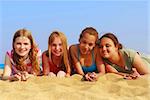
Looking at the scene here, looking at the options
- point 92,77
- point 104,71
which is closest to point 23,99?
point 92,77

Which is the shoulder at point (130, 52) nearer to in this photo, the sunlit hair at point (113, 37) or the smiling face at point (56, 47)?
the sunlit hair at point (113, 37)

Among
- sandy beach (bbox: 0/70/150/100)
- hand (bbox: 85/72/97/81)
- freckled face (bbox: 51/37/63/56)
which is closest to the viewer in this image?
sandy beach (bbox: 0/70/150/100)

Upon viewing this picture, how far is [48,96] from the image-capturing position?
233cm

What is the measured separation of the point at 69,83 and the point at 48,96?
0.54m

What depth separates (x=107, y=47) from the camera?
317 centimetres

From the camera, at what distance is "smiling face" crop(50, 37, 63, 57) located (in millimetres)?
3137

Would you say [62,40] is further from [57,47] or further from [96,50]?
[96,50]

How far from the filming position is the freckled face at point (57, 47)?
3.14 meters

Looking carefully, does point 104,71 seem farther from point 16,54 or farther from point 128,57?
point 16,54

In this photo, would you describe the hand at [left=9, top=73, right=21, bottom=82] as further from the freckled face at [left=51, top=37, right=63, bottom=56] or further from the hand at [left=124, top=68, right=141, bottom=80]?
the hand at [left=124, top=68, right=141, bottom=80]

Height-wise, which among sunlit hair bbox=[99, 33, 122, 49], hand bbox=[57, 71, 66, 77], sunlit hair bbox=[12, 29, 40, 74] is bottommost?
hand bbox=[57, 71, 66, 77]

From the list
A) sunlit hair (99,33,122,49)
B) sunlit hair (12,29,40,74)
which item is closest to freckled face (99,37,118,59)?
sunlit hair (99,33,122,49)

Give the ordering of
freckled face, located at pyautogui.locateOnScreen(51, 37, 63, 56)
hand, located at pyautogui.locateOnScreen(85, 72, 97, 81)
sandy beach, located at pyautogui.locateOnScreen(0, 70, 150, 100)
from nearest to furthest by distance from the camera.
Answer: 1. sandy beach, located at pyautogui.locateOnScreen(0, 70, 150, 100)
2. hand, located at pyautogui.locateOnScreen(85, 72, 97, 81)
3. freckled face, located at pyautogui.locateOnScreen(51, 37, 63, 56)

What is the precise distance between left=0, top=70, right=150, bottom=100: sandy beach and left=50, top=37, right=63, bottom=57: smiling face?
26 centimetres
